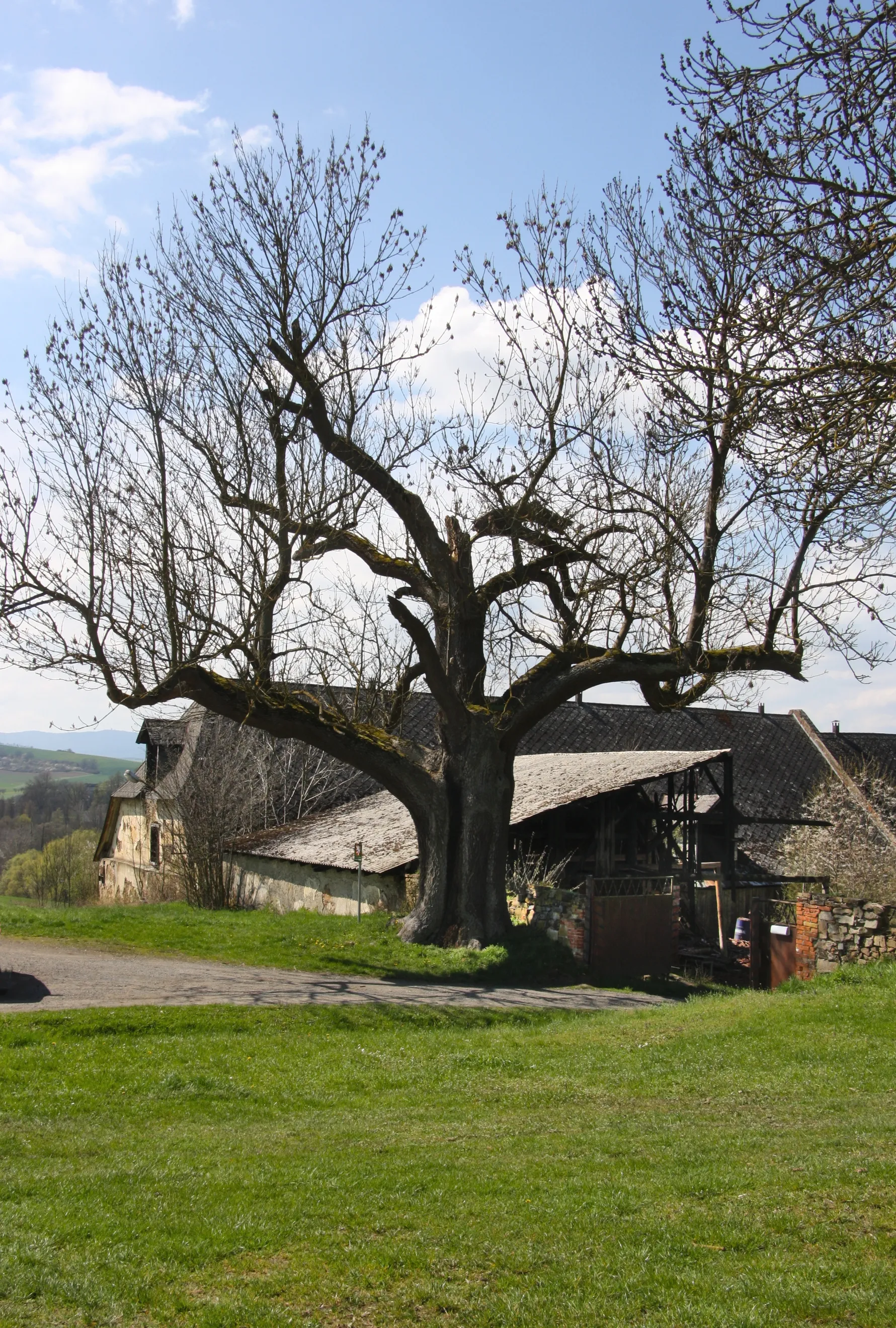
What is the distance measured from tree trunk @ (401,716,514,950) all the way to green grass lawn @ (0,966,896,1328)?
520 cm

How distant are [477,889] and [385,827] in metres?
8.00

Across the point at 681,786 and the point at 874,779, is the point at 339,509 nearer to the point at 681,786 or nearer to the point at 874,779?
the point at 681,786

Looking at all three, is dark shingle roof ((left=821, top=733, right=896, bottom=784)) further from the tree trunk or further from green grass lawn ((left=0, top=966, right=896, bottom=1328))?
green grass lawn ((left=0, top=966, right=896, bottom=1328))

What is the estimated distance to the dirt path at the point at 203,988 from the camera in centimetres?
1271

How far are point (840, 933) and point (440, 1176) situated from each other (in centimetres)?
1134

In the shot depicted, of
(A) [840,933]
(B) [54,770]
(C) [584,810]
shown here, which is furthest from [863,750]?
(B) [54,770]

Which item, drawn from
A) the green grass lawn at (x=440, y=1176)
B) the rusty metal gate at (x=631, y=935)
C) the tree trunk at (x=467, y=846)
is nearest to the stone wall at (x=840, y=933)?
the rusty metal gate at (x=631, y=935)

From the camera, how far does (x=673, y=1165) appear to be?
683 centimetres

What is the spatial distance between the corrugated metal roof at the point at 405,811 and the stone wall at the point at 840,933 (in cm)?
496

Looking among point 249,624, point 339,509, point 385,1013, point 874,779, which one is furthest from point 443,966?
point 874,779

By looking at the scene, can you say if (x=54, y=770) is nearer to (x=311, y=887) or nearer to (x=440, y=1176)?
(x=311, y=887)

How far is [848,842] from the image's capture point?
94.6 ft

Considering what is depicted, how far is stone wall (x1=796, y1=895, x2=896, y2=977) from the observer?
1596 cm

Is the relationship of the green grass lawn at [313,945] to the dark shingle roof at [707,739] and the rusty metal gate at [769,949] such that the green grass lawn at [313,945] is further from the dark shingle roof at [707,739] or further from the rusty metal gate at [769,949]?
the dark shingle roof at [707,739]
